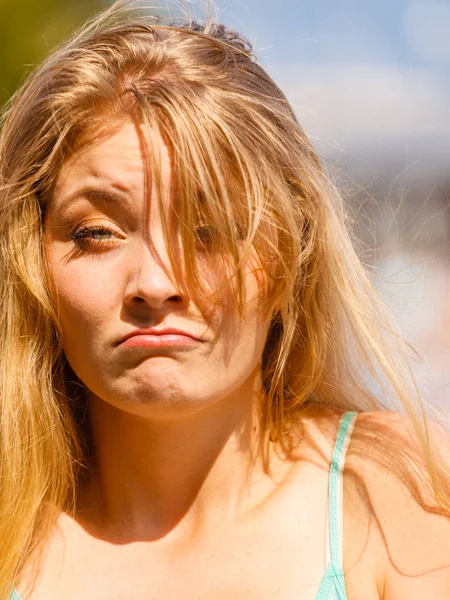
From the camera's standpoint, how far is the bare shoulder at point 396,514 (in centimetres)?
171

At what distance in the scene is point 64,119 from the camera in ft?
6.28

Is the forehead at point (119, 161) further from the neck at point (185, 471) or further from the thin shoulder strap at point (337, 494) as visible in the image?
the thin shoulder strap at point (337, 494)

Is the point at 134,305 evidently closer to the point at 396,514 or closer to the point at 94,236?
the point at 94,236

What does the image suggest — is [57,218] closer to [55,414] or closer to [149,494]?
[55,414]

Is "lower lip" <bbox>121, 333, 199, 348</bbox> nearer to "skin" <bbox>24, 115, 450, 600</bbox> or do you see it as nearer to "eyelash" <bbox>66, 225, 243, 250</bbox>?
"skin" <bbox>24, 115, 450, 600</bbox>

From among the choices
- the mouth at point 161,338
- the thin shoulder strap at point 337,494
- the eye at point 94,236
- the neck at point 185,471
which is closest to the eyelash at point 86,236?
the eye at point 94,236

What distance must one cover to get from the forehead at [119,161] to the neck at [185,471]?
0.52m

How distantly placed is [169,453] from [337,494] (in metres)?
0.39

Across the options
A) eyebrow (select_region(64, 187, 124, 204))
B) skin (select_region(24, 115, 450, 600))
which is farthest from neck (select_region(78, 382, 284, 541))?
eyebrow (select_region(64, 187, 124, 204))

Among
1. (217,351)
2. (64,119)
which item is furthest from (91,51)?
(217,351)

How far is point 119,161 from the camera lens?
1.80 metres

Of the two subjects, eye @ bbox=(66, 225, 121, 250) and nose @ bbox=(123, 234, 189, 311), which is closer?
nose @ bbox=(123, 234, 189, 311)

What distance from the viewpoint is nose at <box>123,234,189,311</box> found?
1715 millimetres

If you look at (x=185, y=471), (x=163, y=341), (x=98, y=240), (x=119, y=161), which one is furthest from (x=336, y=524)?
(x=119, y=161)
